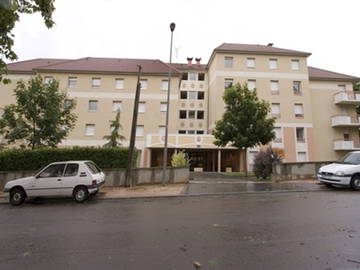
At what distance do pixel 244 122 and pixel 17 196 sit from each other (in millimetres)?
15615

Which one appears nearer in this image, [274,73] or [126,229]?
[126,229]

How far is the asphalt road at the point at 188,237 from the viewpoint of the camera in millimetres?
3533

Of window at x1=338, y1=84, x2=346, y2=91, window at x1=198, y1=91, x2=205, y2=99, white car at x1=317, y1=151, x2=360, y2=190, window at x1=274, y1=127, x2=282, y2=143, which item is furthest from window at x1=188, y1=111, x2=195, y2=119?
white car at x1=317, y1=151, x2=360, y2=190

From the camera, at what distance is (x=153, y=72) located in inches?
1168

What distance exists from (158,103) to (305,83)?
19821mm

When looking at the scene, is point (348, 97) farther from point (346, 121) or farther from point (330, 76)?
point (330, 76)

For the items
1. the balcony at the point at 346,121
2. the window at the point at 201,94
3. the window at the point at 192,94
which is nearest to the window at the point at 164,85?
the window at the point at 192,94

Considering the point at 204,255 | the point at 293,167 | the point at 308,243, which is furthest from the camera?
the point at 293,167

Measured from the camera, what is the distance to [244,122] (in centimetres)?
1833

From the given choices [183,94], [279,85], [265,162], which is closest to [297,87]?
[279,85]

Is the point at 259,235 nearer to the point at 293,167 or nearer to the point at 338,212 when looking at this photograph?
the point at 338,212

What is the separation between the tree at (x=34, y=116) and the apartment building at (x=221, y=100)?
37.6 ft

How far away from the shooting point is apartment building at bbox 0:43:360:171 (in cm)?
2812

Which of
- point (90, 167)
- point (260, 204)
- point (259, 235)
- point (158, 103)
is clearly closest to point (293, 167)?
point (260, 204)
